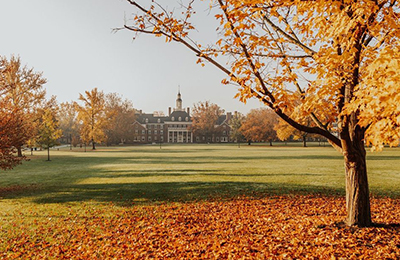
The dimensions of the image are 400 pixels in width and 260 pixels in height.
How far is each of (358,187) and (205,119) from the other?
87.6 metres

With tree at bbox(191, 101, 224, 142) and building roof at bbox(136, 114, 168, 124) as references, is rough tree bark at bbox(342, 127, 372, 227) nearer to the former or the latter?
tree at bbox(191, 101, 224, 142)

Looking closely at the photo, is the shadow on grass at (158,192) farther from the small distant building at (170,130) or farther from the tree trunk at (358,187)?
the small distant building at (170,130)

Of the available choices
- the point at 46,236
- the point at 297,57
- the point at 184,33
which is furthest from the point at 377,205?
the point at 46,236

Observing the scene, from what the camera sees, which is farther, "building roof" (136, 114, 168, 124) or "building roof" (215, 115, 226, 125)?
"building roof" (215, 115, 226, 125)

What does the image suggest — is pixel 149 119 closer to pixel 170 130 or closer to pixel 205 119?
pixel 170 130

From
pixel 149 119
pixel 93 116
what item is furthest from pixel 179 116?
pixel 93 116

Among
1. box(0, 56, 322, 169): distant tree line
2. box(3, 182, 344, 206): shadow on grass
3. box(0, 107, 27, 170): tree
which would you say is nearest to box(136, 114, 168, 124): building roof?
box(0, 56, 322, 169): distant tree line

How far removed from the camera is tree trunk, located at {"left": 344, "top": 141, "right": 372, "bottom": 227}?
593 centimetres

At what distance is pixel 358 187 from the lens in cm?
Result: 598

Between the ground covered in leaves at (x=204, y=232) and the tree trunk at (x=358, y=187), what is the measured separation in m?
0.25

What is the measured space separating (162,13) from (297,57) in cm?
366

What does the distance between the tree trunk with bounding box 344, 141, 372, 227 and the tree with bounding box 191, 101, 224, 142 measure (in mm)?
86100

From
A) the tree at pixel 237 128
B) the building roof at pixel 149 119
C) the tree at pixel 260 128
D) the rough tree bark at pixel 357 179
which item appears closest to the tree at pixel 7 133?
the rough tree bark at pixel 357 179

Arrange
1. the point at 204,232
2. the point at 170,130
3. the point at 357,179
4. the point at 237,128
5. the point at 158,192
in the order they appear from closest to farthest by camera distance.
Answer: the point at 357,179 < the point at 204,232 < the point at 158,192 < the point at 237,128 < the point at 170,130
